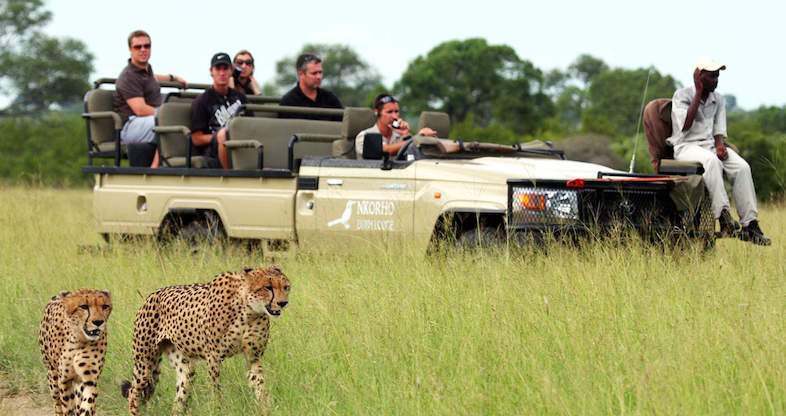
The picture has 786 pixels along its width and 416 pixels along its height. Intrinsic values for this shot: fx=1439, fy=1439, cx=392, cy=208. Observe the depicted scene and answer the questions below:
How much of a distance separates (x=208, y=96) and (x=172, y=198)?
3.22ft

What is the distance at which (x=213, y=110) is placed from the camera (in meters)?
11.9

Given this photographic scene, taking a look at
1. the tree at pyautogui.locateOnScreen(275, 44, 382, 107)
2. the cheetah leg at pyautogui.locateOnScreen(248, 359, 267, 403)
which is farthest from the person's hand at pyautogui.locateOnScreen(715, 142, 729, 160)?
the tree at pyautogui.locateOnScreen(275, 44, 382, 107)

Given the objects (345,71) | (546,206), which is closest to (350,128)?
(546,206)

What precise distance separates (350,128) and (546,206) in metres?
2.13

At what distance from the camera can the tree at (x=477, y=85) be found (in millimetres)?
78812

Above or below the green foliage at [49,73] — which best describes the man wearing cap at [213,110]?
above

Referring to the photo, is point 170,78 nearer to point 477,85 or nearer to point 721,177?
point 721,177

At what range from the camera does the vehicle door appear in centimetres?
1007

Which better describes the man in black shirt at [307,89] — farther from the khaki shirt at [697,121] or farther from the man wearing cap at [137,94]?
the khaki shirt at [697,121]

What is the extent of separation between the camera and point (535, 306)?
23.9 feet

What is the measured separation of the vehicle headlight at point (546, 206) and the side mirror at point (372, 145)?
1.23 meters

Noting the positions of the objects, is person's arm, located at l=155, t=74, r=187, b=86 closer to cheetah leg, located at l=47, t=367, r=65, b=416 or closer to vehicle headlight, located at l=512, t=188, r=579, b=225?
vehicle headlight, located at l=512, t=188, r=579, b=225

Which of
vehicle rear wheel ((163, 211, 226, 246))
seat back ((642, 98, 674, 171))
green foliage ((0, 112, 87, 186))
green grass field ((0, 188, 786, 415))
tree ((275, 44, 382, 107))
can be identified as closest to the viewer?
green grass field ((0, 188, 786, 415))

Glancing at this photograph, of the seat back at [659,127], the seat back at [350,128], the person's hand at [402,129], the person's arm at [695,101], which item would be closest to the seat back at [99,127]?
the seat back at [350,128]
